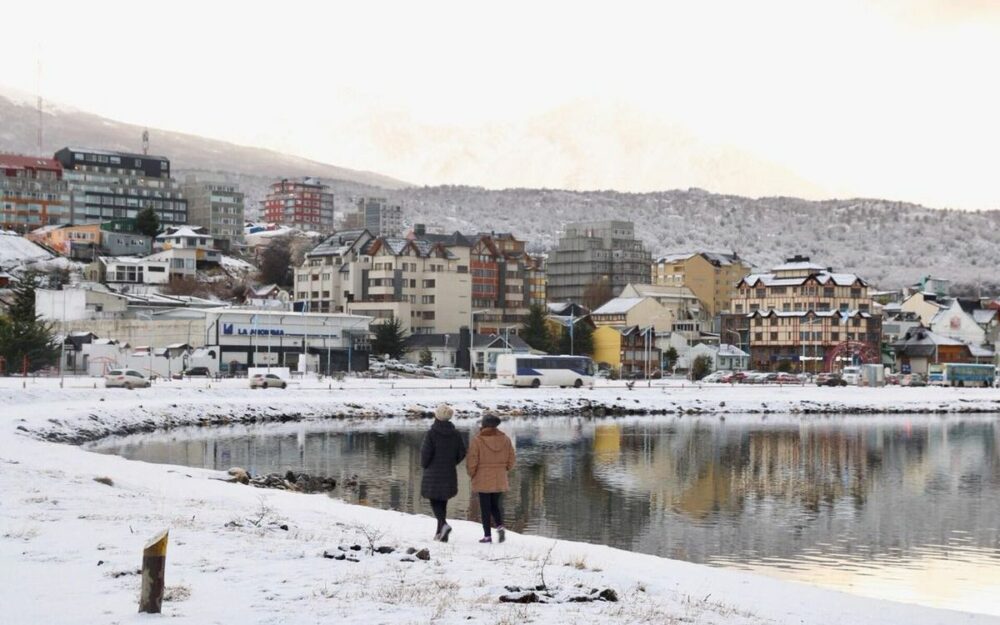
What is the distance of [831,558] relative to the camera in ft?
77.0

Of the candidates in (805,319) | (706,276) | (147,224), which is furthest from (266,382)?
(706,276)

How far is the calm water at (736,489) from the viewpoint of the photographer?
2314 centimetres

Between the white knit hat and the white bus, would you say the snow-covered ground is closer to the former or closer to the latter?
the white knit hat

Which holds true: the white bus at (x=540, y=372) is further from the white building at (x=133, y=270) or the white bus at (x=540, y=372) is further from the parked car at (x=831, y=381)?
the white building at (x=133, y=270)

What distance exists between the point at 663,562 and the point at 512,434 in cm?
3817

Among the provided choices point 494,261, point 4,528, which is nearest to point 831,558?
point 4,528

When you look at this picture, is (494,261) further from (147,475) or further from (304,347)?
(147,475)

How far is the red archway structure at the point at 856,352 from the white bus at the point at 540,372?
147 ft

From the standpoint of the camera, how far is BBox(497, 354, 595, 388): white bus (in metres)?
92.9

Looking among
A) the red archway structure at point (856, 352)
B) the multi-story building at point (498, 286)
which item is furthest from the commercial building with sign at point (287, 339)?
the red archway structure at point (856, 352)

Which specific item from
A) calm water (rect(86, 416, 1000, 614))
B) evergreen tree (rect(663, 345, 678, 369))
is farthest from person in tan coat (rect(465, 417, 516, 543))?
evergreen tree (rect(663, 345, 678, 369))

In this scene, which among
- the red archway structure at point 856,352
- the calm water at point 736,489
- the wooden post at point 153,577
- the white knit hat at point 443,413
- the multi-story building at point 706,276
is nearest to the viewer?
the wooden post at point 153,577

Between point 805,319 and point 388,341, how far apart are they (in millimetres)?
48305

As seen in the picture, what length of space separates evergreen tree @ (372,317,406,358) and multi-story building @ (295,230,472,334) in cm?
1110
